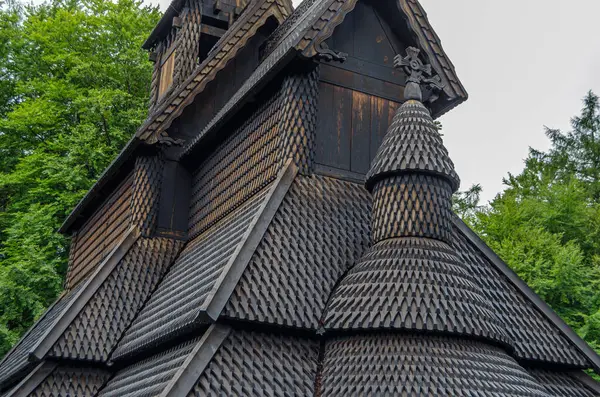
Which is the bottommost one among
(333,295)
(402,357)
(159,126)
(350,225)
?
(402,357)

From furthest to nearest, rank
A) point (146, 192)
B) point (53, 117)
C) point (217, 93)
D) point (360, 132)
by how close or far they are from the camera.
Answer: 1. point (53, 117)
2. point (217, 93)
3. point (146, 192)
4. point (360, 132)

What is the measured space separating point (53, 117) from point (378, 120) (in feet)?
57.8

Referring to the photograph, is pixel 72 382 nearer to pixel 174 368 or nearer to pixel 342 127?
pixel 174 368

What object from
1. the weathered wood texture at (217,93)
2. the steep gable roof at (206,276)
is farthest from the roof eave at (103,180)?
the steep gable roof at (206,276)

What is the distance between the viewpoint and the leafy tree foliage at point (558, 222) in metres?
22.3

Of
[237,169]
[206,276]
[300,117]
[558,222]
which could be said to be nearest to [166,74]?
[237,169]

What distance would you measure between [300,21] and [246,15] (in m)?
1.72

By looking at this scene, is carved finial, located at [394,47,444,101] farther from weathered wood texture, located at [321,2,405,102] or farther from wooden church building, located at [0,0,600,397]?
weathered wood texture, located at [321,2,405,102]

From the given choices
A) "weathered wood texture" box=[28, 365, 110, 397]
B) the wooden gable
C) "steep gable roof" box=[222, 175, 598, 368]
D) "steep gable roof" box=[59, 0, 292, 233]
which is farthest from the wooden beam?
"weathered wood texture" box=[28, 365, 110, 397]

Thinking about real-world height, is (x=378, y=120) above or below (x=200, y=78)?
below

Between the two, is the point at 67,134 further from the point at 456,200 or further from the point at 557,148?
the point at 557,148

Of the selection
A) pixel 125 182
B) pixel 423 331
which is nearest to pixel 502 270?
pixel 423 331

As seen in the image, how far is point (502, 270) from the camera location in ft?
37.1

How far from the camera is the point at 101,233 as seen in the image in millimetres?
16203
